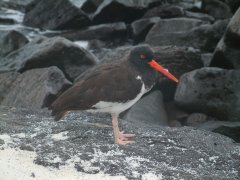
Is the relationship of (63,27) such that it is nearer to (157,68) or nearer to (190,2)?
(190,2)

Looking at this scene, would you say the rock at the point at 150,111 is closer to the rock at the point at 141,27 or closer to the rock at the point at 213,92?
the rock at the point at 213,92

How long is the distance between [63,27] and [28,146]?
1333 centimetres

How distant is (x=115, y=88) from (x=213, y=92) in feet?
13.5

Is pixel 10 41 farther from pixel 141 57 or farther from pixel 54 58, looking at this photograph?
pixel 141 57

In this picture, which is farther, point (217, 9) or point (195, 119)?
point (217, 9)

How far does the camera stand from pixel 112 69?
5.84 meters

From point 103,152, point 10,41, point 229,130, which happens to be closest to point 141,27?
point 10,41

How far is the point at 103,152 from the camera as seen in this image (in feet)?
17.6

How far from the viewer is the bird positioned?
5.63 m

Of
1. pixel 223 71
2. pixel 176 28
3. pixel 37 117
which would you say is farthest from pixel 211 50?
pixel 37 117

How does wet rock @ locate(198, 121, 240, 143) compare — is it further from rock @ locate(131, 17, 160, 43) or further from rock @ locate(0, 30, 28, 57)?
rock @ locate(131, 17, 160, 43)

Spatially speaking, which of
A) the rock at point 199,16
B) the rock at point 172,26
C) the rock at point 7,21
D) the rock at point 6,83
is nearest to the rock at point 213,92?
the rock at point 6,83

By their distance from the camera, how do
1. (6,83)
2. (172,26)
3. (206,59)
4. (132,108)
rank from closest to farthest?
(132,108), (6,83), (206,59), (172,26)

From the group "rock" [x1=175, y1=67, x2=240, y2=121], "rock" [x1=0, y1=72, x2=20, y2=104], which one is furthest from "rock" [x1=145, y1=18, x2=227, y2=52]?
"rock" [x1=0, y1=72, x2=20, y2=104]
